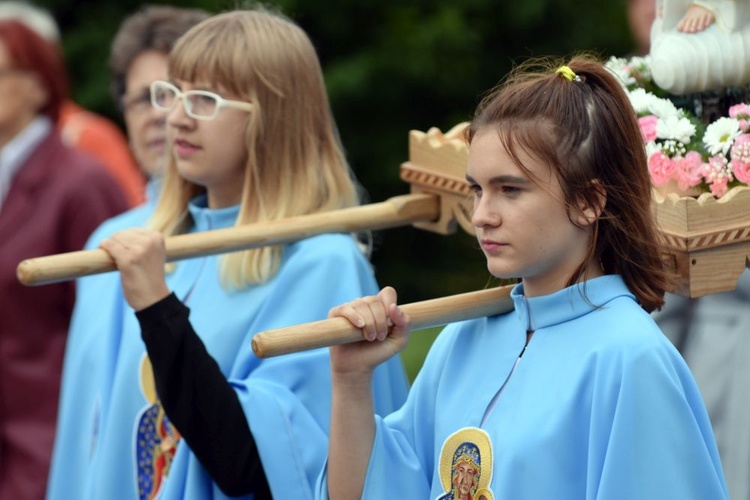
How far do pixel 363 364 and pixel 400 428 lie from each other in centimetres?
27

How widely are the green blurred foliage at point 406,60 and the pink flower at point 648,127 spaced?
527cm

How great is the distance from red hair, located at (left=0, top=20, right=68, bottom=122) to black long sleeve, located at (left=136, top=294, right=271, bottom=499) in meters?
2.42

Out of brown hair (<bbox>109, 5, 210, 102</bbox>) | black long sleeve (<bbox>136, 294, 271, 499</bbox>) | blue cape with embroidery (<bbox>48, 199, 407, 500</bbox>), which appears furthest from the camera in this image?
brown hair (<bbox>109, 5, 210, 102</bbox>)

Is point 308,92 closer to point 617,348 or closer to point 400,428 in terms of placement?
point 400,428

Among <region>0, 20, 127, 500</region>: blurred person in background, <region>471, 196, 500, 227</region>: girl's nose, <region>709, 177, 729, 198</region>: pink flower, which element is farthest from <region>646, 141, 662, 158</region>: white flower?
<region>0, 20, 127, 500</region>: blurred person in background

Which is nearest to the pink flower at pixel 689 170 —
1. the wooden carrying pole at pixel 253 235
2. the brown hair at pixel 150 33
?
the wooden carrying pole at pixel 253 235

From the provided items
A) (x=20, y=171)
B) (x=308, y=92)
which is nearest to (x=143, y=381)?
(x=308, y=92)

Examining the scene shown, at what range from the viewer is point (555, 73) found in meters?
2.66

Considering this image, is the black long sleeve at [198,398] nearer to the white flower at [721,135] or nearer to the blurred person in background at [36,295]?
the white flower at [721,135]

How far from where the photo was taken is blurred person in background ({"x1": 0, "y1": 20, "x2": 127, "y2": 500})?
4.95m

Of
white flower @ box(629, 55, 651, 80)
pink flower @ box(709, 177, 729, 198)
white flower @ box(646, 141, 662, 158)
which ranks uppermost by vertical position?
white flower @ box(629, 55, 651, 80)

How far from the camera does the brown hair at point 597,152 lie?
257 cm

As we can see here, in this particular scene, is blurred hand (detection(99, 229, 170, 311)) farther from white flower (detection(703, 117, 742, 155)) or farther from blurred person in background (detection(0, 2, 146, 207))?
blurred person in background (detection(0, 2, 146, 207))

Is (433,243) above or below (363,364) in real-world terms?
below
